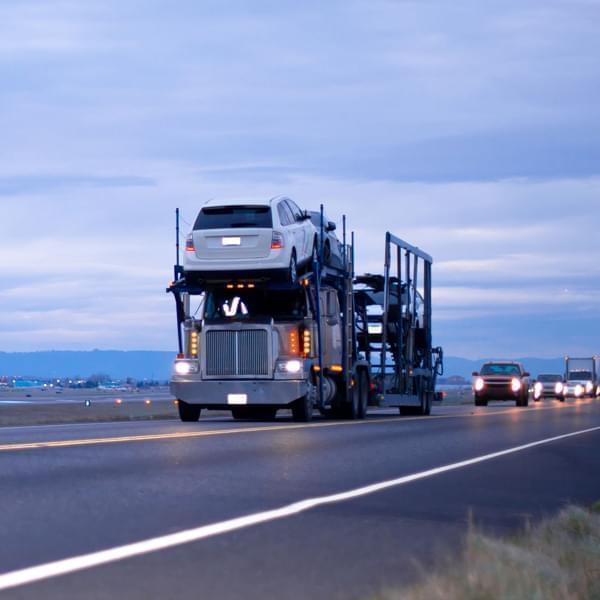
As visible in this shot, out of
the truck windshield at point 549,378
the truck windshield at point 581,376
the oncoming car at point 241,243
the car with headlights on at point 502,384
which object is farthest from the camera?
the truck windshield at point 581,376

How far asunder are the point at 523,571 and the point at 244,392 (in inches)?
718

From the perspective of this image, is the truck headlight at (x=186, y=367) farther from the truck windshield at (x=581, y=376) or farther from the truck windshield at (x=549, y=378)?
the truck windshield at (x=581, y=376)

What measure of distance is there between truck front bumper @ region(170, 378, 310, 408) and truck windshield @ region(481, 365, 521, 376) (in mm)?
28684

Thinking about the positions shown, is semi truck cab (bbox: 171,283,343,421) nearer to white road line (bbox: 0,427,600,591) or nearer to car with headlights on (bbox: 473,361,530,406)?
white road line (bbox: 0,427,600,591)

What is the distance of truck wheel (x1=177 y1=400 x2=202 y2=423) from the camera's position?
84.6 ft

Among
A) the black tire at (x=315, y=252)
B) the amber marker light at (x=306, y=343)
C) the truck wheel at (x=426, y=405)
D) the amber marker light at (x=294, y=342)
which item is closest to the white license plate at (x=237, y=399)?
the amber marker light at (x=294, y=342)

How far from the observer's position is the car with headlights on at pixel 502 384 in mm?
51062

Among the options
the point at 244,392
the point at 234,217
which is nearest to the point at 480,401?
the point at 244,392

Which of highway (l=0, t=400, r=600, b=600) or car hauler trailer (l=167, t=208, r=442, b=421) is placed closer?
highway (l=0, t=400, r=600, b=600)

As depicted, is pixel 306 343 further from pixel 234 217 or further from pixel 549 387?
pixel 549 387

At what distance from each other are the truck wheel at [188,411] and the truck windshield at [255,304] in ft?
5.91

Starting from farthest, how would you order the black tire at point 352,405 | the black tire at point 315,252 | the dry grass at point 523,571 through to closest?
the black tire at point 352,405
the black tire at point 315,252
the dry grass at point 523,571

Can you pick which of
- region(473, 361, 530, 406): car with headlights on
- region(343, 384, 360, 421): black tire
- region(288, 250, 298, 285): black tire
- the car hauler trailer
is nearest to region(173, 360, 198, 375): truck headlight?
the car hauler trailer

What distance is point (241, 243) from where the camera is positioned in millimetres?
24859
